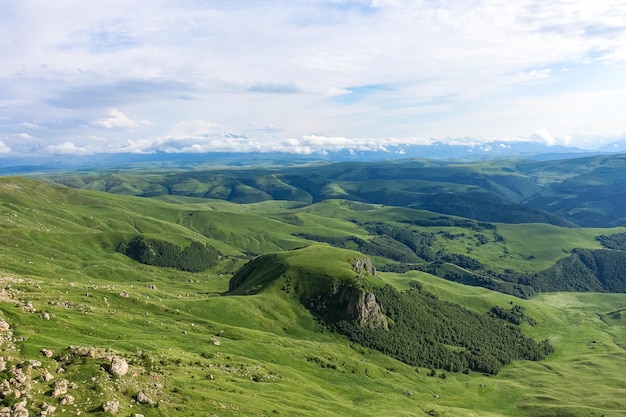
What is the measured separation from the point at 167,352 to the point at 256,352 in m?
46.9

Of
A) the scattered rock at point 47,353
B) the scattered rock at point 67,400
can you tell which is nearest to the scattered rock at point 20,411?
the scattered rock at point 67,400

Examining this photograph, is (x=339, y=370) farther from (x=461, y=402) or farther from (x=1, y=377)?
(x=1, y=377)

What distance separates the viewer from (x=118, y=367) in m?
78.4

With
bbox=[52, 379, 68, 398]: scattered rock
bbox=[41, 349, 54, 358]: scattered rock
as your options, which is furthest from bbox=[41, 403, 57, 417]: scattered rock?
bbox=[41, 349, 54, 358]: scattered rock

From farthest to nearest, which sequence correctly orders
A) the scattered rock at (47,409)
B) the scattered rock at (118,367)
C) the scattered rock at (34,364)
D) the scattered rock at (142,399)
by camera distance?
the scattered rock at (118,367) < the scattered rock at (142,399) < the scattered rock at (34,364) < the scattered rock at (47,409)

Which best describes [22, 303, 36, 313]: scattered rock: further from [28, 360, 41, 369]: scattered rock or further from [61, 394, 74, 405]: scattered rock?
[61, 394, 74, 405]: scattered rock

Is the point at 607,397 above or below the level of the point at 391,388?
below

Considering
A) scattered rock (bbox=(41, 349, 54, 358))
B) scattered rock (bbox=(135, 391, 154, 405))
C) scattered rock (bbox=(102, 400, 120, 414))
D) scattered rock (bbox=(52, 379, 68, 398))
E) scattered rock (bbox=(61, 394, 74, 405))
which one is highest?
scattered rock (bbox=(41, 349, 54, 358))

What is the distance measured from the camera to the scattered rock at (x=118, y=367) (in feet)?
255

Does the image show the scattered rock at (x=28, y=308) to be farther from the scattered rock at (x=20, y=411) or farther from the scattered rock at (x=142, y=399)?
the scattered rock at (x=20, y=411)

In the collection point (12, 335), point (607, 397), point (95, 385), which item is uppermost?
point (12, 335)

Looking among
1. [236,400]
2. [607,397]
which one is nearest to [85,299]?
[236,400]

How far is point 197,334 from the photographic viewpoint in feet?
517

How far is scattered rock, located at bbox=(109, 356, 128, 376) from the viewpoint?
255 feet
